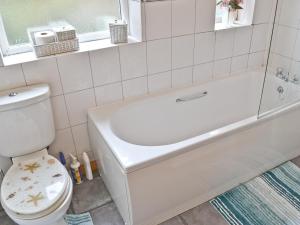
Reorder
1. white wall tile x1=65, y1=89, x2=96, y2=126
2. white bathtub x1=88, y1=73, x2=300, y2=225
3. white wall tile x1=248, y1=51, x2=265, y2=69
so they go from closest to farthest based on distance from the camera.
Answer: white bathtub x1=88, y1=73, x2=300, y2=225, white wall tile x1=65, y1=89, x2=96, y2=126, white wall tile x1=248, y1=51, x2=265, y2=69

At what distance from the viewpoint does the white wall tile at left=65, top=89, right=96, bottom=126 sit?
184 cm

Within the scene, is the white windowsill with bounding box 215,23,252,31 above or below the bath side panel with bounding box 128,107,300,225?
above

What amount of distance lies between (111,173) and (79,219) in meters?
0.37

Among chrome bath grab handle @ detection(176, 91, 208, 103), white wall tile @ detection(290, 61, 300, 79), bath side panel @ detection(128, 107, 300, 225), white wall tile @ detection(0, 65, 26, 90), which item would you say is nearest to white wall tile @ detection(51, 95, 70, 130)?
white wall tile @ detection(0, 65, 26, 90)

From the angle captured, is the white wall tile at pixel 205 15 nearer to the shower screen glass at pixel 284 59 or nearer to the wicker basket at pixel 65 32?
the shower screen glass at pixel 284 59

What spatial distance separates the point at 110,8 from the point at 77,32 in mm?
276

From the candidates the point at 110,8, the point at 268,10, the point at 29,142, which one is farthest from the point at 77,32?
the point at 268,10

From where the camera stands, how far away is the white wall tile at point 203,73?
7.23ft

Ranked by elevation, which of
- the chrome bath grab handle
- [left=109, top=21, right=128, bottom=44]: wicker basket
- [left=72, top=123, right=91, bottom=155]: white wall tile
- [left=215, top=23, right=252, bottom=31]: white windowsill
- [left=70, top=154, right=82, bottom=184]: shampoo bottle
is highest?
[left=109, top=21, right=128, bottom=44]: wicker basket

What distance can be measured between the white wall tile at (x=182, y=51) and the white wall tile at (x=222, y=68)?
27cm

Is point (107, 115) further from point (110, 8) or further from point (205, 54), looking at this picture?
point (205, 54)

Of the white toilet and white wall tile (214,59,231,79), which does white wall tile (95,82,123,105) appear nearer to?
the white toilet

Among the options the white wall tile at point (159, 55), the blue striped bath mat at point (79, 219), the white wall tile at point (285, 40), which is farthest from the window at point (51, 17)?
the white wall tile at point (285, 40)

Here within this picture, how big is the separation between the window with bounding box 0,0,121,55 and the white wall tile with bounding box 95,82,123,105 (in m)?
0.35
